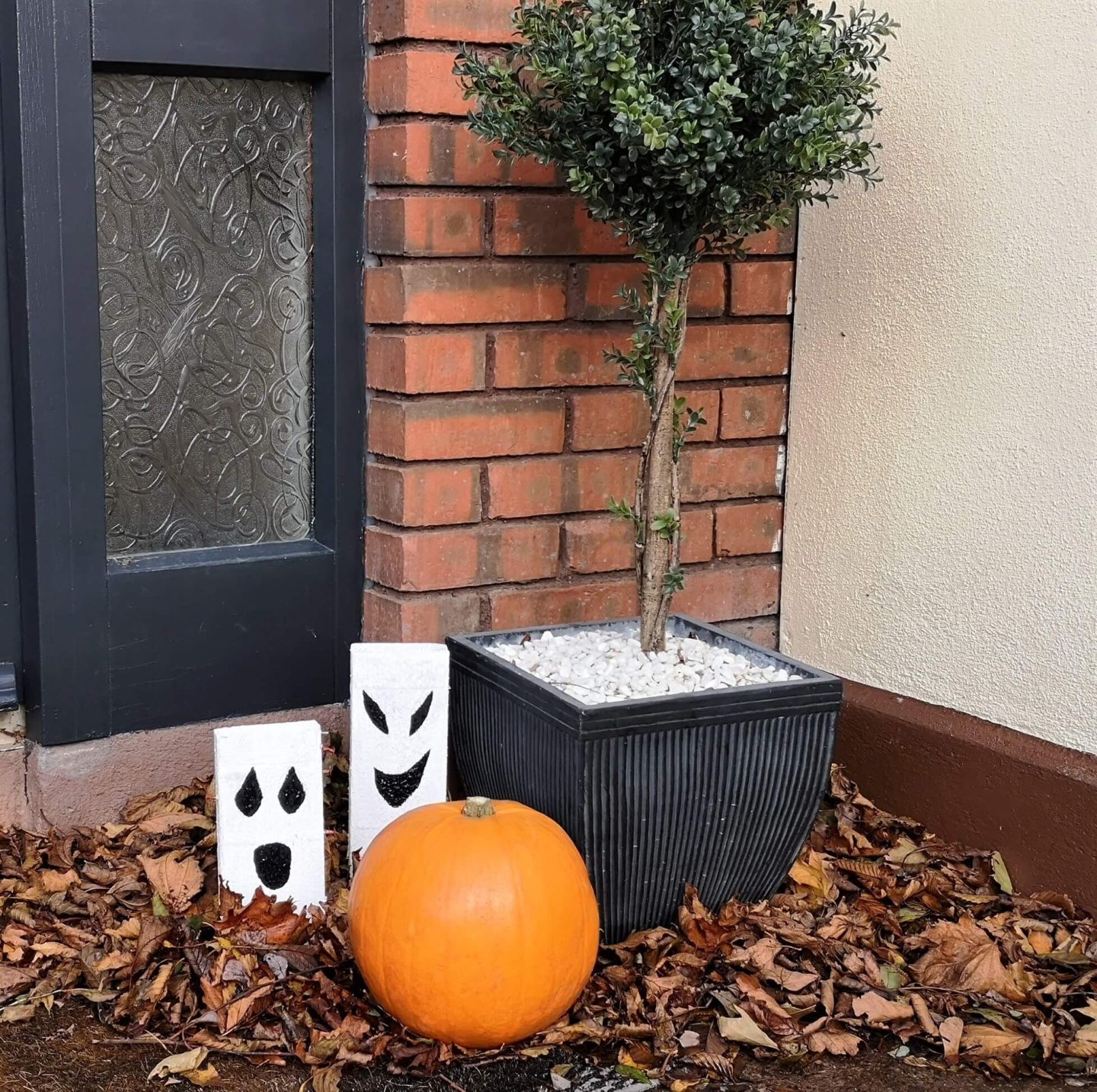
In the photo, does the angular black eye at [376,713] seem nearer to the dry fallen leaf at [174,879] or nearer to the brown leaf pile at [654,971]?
the brown leaf pile at [654,971]

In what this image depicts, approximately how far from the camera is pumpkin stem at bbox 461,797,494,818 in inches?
85.0

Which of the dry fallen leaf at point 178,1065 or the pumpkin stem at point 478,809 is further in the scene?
the pumpkin stem at point 478,809

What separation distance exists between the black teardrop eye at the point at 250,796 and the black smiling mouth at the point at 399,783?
0.23 m

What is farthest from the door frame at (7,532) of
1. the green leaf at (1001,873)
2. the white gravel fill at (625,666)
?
the green leaf at (1001,873)

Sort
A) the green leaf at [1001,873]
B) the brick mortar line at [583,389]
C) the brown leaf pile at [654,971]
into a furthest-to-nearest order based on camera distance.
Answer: the brick mortar line at [583,389]
the green leaf at [1001,873]
the brown leaf pile at [654,971]

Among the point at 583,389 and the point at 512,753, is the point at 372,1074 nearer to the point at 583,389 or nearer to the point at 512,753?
the point at 512,753

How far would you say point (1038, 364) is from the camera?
8.34ft

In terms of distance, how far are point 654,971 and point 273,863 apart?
662 mm

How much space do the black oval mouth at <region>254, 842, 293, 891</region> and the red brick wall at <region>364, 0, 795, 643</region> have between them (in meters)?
0.57

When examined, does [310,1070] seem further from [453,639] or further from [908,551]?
[908,551]

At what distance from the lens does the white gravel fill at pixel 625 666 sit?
2.40 metres

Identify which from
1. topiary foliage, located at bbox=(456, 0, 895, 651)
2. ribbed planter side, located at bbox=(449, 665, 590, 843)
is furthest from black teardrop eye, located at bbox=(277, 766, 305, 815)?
topiary foliage, located at bbox=(456, 0, 895, 651)

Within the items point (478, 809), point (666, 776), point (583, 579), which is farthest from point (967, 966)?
point (583, 579)

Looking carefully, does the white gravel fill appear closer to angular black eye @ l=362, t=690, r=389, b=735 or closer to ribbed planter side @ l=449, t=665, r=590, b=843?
ribbed planter side @ l=449, t=665, r=590, b=843
